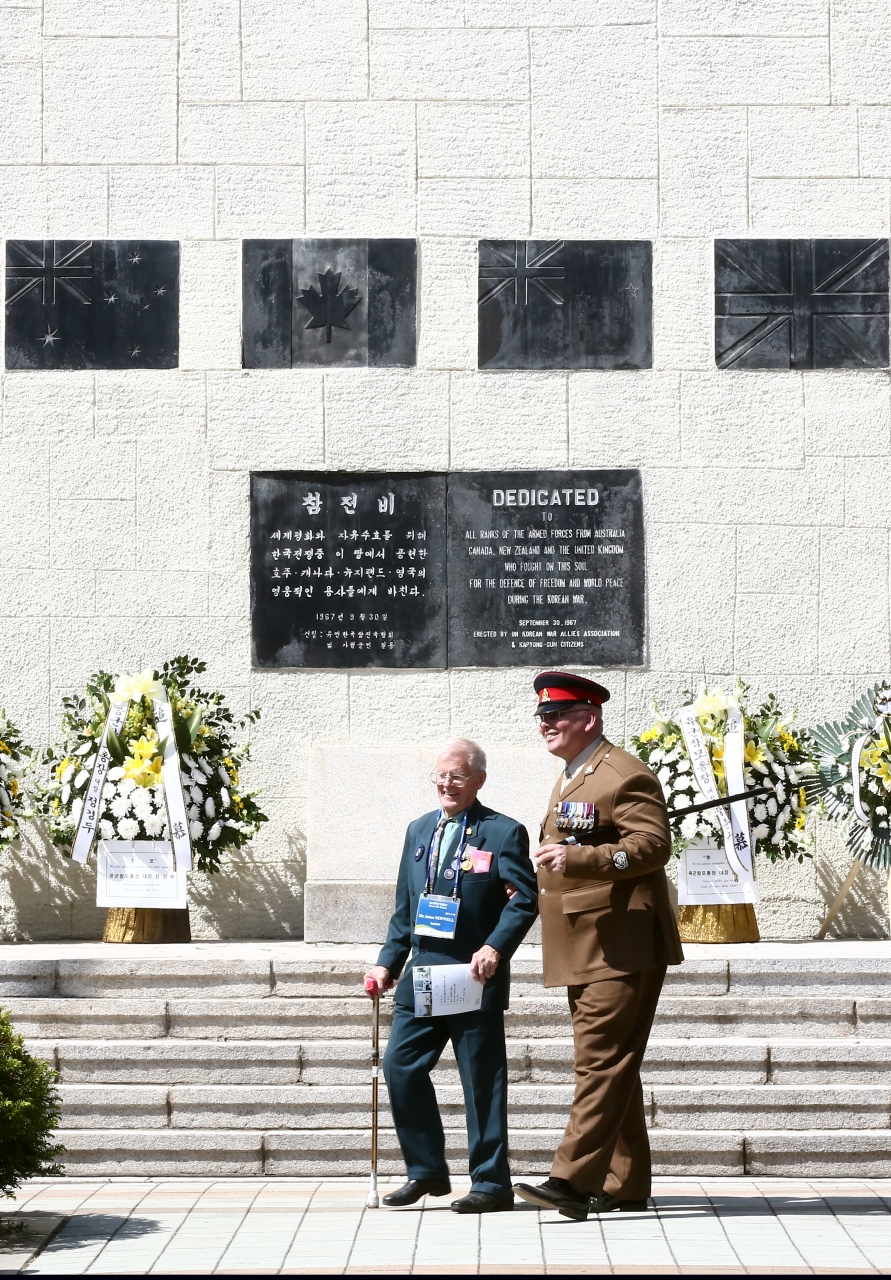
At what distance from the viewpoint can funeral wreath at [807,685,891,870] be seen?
8.20m

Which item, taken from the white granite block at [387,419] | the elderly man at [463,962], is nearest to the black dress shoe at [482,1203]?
the elderly man at [463,962]

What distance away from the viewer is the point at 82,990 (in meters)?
7.10

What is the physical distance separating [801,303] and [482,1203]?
5.75 meters

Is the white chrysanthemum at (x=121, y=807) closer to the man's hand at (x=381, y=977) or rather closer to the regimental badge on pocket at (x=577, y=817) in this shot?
the man's hand at (x=381, y=977)

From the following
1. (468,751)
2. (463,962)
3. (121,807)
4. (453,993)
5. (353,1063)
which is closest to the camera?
(453,993)

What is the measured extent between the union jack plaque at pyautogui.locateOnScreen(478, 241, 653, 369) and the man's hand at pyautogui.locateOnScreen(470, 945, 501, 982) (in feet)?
15.2

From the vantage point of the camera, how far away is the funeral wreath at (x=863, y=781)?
8203 mm

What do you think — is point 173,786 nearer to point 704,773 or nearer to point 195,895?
point 195,895

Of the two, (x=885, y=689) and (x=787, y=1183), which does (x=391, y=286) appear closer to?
(x=885, y=689)

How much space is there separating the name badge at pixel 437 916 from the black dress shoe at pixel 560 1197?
2.91 ft

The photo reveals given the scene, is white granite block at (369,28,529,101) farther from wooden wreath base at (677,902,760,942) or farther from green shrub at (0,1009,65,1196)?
green shrub at (0,1009,65,1196)

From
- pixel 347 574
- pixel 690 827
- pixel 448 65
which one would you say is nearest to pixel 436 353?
pixel 347 574

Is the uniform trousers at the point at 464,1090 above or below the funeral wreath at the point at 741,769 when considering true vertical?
below

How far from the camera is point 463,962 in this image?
5.86 meters
